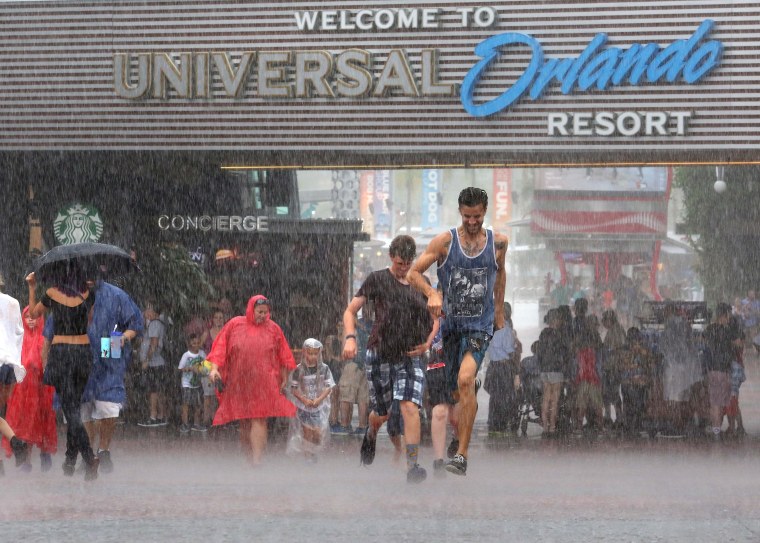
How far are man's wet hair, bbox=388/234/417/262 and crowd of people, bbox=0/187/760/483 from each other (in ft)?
0.06

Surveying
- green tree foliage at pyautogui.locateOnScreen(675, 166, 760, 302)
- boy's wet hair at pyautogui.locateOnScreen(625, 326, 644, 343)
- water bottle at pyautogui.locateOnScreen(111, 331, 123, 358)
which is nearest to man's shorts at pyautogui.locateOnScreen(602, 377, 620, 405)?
boy's wet hair at pyautogui.locateOnScreen(625, 326, 644, 343)

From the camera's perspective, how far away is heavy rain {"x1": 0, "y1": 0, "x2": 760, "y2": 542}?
368 inches

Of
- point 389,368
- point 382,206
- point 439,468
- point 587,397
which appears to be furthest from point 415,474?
point 382,206

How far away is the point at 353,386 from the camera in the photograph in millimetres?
15812

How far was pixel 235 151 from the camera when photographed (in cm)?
1529

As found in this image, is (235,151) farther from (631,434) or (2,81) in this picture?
(631,434)

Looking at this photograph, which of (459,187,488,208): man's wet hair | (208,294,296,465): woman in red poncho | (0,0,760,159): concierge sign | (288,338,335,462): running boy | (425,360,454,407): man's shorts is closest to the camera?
(459,187,488,208): man's wet hair

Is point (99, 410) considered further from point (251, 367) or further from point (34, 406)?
point (251, 367)

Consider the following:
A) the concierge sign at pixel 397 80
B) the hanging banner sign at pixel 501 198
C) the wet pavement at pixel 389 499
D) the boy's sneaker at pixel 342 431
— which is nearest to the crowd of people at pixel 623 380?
the boy's sneaker at pixel 342 431

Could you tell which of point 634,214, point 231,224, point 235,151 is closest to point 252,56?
point 235,151

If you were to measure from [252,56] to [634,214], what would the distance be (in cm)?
4196

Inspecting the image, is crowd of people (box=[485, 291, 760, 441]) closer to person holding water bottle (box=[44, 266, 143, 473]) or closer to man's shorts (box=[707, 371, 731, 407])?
man's shorts (box=[707, 371, 731, 407])

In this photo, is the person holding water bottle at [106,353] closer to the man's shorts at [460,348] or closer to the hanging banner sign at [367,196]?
the man's shorts at [460,348]

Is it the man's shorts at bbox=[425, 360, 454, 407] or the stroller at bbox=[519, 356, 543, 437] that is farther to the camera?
the stroller at bbox=[519, 356, 543, 437]
